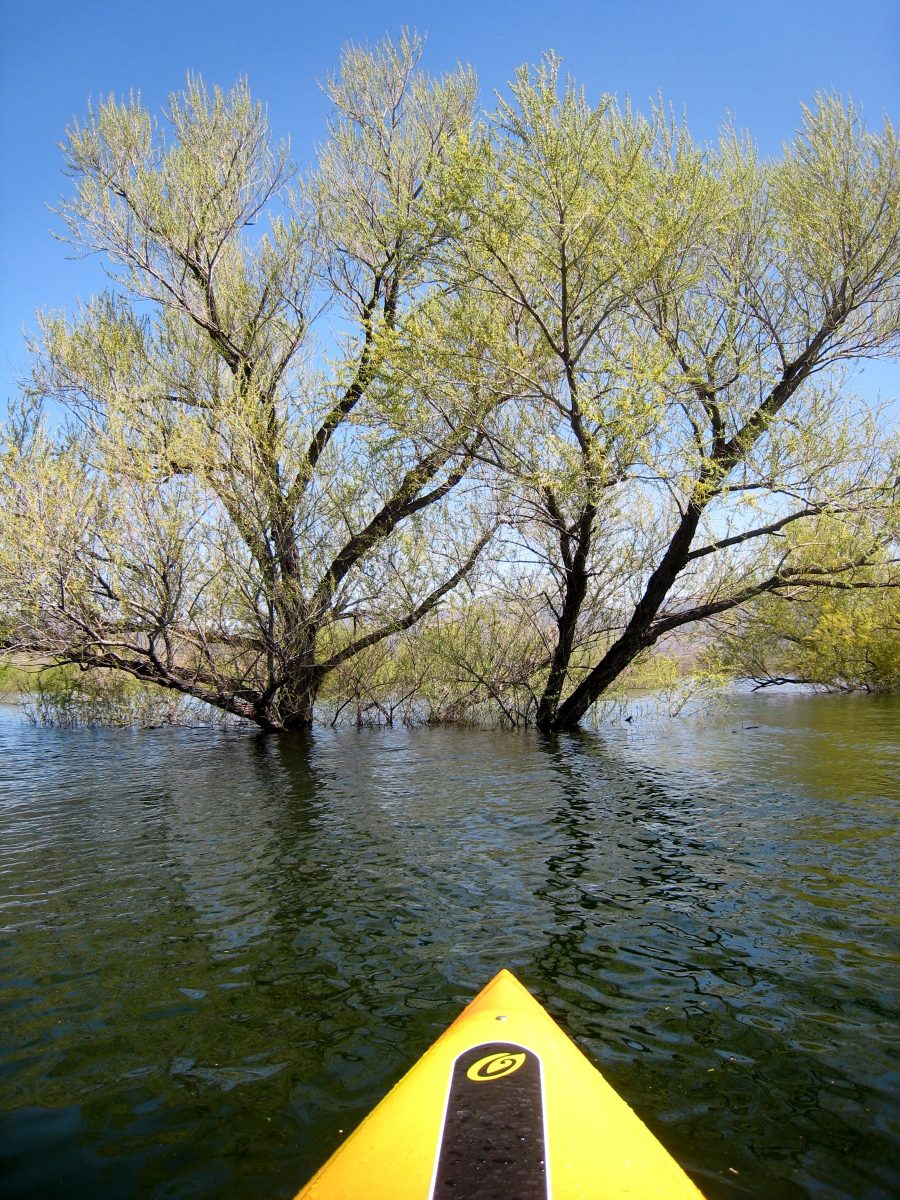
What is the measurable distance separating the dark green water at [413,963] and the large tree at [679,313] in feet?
13.4

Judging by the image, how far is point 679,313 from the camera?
10680mm

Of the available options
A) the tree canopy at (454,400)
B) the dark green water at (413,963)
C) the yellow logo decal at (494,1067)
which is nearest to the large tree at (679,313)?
the tree canopy at (454,400)

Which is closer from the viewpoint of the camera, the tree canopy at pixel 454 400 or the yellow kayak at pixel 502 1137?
the yellow kayak at pixel 502 1137

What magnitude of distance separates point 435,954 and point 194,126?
45.5 feet

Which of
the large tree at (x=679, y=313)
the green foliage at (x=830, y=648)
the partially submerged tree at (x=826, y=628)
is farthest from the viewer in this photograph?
the green foliage at (x=830, y=648)

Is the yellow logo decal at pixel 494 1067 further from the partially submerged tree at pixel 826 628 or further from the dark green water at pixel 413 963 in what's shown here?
the partially submerged tree at pixel 826 628

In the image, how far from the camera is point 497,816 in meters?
6.93

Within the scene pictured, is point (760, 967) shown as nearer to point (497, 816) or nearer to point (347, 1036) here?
point (347, 1036)

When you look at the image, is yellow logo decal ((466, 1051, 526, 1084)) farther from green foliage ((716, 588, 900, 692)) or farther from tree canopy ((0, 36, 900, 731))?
green foliage ((716, 588, 900, 692))

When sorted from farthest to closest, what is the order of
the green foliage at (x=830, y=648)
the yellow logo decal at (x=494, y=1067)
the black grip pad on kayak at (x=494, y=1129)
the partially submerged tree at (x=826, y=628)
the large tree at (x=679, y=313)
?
the green foliage at (x=830, y=648) < the partially submerged tree at (x=826, y=628) < the large tree at (x=679, y=313) < the yellow logo decal at (x=494, y=1067) < the black grip pad on kayak at (x=494, y=1129)

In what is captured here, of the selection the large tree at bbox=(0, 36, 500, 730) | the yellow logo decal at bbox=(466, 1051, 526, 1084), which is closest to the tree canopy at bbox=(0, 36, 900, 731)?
the large tree at bbox=(0, 36, 500, 730)

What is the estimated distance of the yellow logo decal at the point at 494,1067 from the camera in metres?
2.39


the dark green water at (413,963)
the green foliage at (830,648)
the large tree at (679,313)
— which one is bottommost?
the dark green water at (413,963)

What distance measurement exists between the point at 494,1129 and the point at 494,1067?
0.98ft
